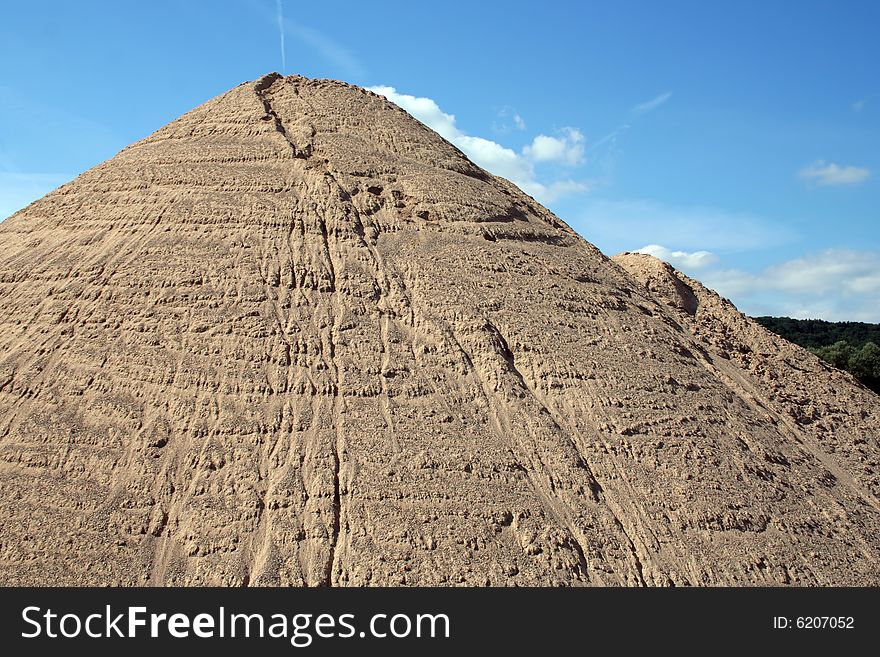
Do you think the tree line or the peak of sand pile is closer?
the peak of sand pile

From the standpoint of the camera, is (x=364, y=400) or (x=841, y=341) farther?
(x=841, y=341)

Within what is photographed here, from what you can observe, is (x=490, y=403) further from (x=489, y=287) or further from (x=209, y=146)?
(x=209, y=146)

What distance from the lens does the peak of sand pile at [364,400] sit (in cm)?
1252

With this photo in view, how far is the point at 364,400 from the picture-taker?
14.2 meters

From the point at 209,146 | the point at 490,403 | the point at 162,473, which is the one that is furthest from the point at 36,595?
the point at 209,146

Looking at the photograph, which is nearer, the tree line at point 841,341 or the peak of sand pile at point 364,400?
the peak of sand pile at point 364,400

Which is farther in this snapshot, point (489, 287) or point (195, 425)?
point (489, 287)

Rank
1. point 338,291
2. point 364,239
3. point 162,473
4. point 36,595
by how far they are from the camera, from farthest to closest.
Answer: point 364,239
point 338,291
point 162,473
point 36,595

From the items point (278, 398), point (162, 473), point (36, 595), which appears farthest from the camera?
point (278, 398)

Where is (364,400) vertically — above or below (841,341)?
below

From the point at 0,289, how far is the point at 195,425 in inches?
243

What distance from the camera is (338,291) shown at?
15.9 metres

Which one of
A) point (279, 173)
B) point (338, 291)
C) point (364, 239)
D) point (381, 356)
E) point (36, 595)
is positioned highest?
point (279, 173)

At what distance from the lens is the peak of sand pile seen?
41.1 ft
